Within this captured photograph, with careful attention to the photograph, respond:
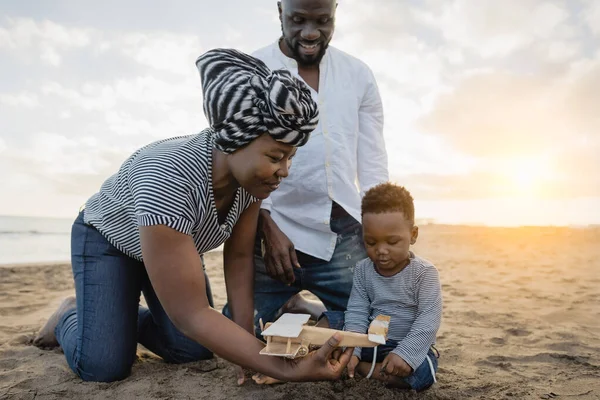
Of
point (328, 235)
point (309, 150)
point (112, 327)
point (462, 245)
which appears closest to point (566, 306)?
point (328, 235)

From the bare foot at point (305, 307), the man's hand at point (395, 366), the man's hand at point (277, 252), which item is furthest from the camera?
the bare foot at point (305, 307)

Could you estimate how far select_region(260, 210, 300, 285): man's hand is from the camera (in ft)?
8.85

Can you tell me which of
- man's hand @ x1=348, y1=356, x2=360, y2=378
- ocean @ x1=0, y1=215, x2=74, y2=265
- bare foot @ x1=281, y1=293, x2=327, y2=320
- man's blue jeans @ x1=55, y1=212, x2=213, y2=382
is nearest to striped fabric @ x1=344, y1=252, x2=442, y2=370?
man's hand @ x1=348, y1=356, x2=360, y2=378

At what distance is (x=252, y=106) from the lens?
6.19 feet

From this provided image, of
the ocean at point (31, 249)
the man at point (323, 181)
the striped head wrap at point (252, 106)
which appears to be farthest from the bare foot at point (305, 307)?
the ocean at point (31, 249)

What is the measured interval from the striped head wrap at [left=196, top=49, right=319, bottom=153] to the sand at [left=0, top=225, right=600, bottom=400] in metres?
1.19

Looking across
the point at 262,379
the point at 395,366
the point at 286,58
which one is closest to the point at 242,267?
the point at 262,379

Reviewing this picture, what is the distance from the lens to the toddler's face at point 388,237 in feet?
8.04

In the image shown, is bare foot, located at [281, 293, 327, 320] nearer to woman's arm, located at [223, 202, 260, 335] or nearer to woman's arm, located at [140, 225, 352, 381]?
woman's arm, located at [223, 202, 260, 335]

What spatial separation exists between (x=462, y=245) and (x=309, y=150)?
8609 mm

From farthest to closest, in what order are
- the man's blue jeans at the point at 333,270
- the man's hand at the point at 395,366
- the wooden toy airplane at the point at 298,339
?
the man's blue jeans at the point at 333,270, the man's hand at the point at 395,366, the wooden toy airplane at the point at 298,339

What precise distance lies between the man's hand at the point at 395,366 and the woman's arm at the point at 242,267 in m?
0.69

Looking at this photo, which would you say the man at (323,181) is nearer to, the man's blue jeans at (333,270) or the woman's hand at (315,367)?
the man's blue jeans at (333,270)

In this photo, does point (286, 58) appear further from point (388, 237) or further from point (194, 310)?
point (194, 310)
